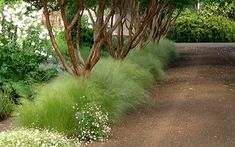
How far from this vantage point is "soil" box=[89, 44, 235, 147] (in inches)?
317

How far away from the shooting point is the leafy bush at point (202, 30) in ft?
128

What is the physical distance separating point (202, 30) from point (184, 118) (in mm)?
29637

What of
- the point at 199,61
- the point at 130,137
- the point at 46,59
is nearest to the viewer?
the point at 130,137

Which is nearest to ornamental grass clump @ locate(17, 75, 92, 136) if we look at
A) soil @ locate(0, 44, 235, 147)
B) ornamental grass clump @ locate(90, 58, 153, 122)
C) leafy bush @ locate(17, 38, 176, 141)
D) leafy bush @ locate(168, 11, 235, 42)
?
leafy bush @ locate(17, 38, 176, 141)

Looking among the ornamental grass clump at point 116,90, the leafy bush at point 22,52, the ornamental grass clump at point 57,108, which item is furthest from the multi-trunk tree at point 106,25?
the ornamental grass clump at point 57,108

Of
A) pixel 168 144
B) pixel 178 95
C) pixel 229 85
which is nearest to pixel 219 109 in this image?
pixel 178 95

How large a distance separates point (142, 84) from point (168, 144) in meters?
5.17

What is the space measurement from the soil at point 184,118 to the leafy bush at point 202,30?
2291 cm

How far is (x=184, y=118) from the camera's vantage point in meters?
9.76

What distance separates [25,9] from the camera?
14.7 m

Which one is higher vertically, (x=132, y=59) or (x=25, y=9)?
(x=25, y=9)

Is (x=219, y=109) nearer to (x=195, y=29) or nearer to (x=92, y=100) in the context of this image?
(x=92, y=100)

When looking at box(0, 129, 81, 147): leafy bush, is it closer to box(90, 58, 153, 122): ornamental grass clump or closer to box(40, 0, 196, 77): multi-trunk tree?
box(90, 58, 153, 122): ornamental grass clump

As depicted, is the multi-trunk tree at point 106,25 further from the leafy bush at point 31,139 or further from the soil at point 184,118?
the leafy bush at point 31,139
